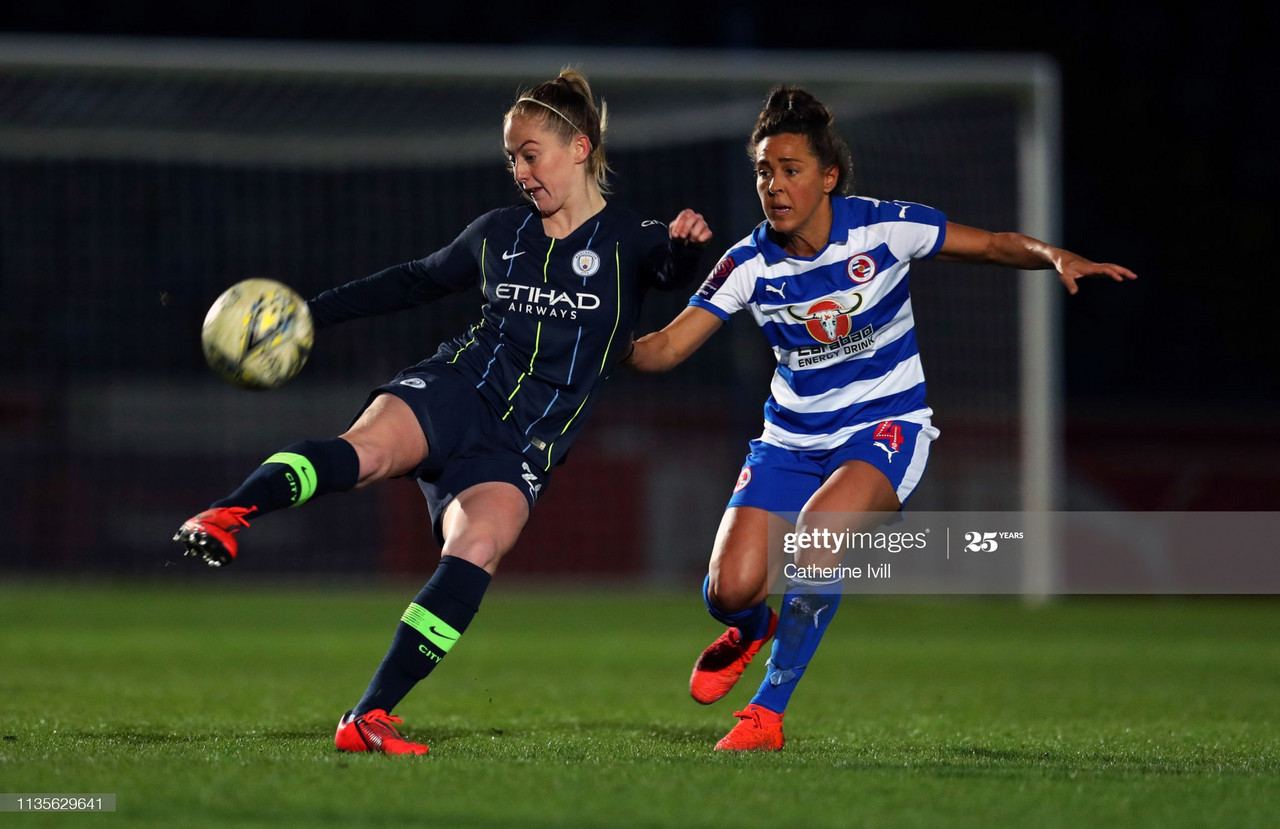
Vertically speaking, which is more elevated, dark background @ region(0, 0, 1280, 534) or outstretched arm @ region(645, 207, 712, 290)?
dark background @ region(0, 0, 1280, 534)

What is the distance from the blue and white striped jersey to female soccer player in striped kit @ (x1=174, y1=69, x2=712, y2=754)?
46 centimetres

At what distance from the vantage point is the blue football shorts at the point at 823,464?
4.89m

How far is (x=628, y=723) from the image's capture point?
558 cm

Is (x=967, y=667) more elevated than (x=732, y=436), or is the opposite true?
(x=732, y=436)

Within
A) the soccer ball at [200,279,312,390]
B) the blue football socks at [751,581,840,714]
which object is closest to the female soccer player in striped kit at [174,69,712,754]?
the soccer ball at [200,279,312,390]

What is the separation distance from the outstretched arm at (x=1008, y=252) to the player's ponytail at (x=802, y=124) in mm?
469

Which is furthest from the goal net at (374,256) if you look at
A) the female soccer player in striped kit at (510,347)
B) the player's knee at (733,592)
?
the player's knee at (733,592)

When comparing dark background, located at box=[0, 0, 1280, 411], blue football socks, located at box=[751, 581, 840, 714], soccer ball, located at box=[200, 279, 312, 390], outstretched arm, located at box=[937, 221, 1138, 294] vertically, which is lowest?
blue football socks, located at box=[751, 581, 840, 714]

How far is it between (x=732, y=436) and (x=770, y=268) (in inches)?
462

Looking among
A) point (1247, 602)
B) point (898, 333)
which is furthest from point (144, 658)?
point (1247, 602)

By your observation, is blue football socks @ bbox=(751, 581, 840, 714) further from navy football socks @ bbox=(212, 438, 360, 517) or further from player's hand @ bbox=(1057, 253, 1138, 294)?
navy football socks @ bbox=(212, 438, 360, 517)

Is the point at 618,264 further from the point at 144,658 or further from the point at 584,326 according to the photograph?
the point at 144,658

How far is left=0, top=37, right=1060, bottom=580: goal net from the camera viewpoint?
469 inches

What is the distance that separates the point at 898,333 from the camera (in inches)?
198
